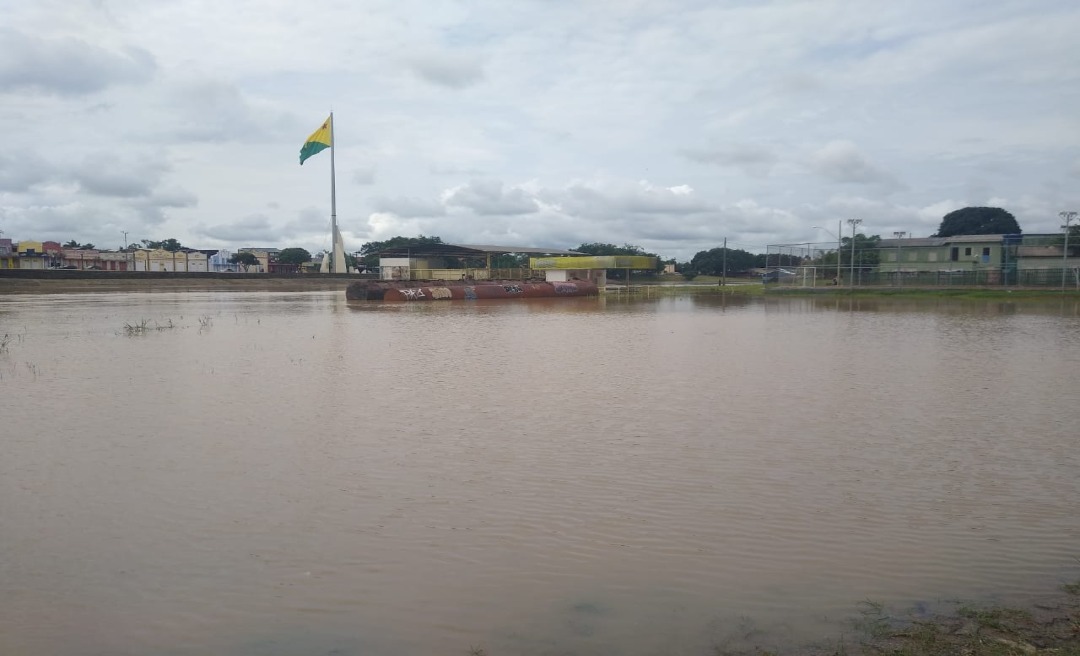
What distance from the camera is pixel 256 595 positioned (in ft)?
16.7

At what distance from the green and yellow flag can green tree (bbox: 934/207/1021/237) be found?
83926 millimetres

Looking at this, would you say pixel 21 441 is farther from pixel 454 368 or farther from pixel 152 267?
pixel 152 267

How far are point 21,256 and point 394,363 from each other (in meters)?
94.8

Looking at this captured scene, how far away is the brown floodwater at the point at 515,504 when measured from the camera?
4777 millimetres

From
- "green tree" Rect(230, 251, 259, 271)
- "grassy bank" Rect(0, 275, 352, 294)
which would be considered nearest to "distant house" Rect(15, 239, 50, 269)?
"green tree" Rect(230, 251, 259, 271)

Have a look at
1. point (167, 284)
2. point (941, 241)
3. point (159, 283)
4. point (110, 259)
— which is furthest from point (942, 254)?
point (110, 259)

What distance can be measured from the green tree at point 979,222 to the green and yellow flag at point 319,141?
8393 cm

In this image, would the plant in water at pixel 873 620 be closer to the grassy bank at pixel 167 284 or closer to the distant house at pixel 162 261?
the grassy bank at pixel 167 284

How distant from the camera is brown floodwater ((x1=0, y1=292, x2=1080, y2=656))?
478 centimetres

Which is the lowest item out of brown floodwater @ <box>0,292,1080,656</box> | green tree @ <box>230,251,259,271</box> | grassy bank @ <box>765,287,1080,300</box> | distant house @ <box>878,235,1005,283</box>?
brown floodwater @ <box>0,292,1080,656</box>

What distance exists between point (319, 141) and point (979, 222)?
89.5 meters

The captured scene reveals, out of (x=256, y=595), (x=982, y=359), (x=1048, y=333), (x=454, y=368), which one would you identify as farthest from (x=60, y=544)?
(x=1048, y=333)

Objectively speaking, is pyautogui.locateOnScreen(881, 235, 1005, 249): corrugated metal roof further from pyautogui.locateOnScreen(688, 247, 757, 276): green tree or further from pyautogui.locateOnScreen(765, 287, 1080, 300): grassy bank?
pyautogui.locateOnScreen(688, 247, 757, 276): green tree

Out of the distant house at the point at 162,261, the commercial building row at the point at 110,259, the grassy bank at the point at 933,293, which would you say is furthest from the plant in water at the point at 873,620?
the distant house at the point at 162,261
